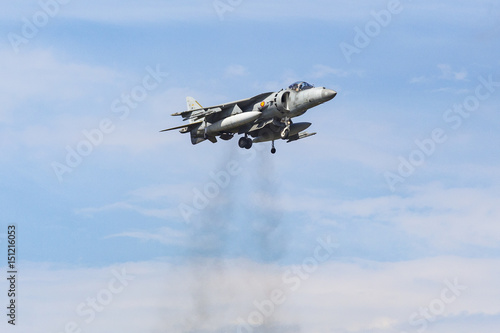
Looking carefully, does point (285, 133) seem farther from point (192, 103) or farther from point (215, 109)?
point (192, 103)

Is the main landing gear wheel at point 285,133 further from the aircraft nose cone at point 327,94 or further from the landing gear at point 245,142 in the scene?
the aircraft nose cone at point 327,94

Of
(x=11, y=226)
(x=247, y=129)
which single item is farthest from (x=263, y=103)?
(x=11, y=226)

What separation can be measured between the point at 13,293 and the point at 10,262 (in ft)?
7.91

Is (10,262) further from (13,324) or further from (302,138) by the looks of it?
(302,138)

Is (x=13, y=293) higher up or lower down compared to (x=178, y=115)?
lower down

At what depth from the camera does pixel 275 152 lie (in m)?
83.6

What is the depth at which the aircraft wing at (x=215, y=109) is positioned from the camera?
84750 millimetres

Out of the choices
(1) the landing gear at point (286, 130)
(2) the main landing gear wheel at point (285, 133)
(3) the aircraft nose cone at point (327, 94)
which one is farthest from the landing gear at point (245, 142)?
(3) the aircraft nose cone at point (327, 94)

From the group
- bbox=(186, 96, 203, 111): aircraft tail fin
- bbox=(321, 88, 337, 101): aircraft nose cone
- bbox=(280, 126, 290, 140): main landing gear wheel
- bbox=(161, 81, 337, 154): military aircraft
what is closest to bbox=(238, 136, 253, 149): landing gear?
bbox=(161, 81, 337, 154): military aircraft

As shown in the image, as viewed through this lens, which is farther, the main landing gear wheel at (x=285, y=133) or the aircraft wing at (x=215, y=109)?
the aircraft wing at (x=215, y=109)

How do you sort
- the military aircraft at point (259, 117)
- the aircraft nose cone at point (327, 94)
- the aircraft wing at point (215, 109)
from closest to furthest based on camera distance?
1. the aircraft nose cone at point (327, 94)
2. the military aircraft at point (259, 117)
3. the aircraft wing at point (215, 109)

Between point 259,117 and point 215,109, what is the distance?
3.91 meters

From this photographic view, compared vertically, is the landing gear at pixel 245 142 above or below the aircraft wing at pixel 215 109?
below

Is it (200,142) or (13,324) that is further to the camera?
(200,142)
